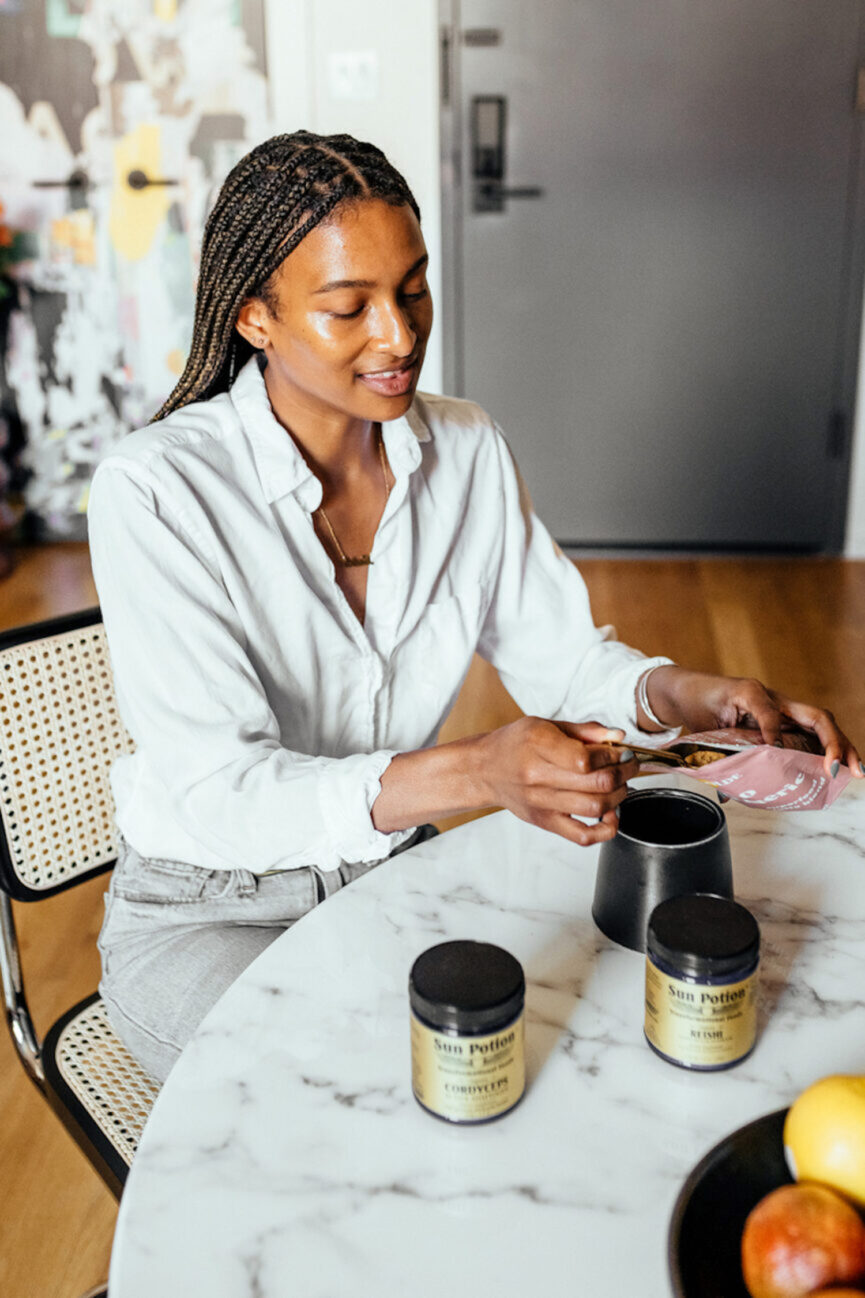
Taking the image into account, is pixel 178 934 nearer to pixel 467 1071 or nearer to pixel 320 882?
pixel 320 882

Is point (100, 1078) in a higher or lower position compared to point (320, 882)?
lower

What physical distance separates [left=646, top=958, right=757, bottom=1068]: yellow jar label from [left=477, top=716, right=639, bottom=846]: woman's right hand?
132 mm

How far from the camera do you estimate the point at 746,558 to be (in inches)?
149

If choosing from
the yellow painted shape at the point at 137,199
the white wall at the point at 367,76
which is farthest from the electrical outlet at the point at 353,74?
the yellow painted shape at the point at 137,199

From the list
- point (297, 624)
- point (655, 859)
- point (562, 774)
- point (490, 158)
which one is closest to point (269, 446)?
point (297, 624)

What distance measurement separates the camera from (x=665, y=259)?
3.47 metres

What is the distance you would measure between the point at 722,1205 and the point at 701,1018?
126mm

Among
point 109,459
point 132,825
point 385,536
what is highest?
point 109,459

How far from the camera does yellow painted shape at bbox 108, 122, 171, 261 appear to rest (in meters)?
3.52

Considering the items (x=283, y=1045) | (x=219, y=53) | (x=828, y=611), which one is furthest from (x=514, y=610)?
(x=219, y=53)

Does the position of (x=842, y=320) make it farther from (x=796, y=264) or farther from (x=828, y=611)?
(x=828, y=611)

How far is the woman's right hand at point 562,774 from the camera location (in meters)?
0.85

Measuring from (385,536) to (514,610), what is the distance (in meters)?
0.22

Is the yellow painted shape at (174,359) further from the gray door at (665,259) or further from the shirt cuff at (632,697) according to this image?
the shirt cuff at (632,697)
